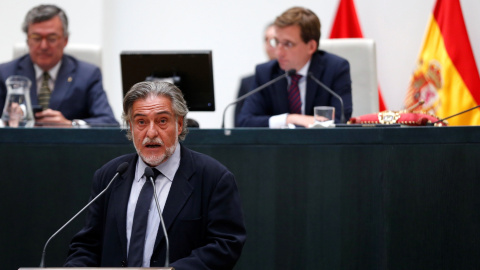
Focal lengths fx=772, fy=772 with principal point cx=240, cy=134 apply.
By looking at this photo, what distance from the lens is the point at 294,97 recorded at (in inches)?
179

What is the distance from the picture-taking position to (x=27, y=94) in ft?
13.3

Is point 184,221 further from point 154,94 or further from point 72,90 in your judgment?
point 72,90

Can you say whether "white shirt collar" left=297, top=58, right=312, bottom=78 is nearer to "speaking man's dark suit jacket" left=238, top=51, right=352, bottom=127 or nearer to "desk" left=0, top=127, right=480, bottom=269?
"speaking man's dark suit jacket" left=238, top=51, right=352, bottom=127

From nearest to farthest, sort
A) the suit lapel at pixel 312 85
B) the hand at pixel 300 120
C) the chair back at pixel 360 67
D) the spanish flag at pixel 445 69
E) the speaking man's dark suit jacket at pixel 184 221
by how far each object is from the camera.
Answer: the speaking man's dark suit jacket at pixel 184 221
the hand at pixel 300 120
the suit lapel at pixel 312 85
the chair back at pixel 360 67
the spanish flag at pixel 445 69

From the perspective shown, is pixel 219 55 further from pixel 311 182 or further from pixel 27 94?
pixel 311 182

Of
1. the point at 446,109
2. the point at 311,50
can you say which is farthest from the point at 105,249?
the point at 446,109

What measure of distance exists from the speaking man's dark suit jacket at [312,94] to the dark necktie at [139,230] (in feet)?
6.32

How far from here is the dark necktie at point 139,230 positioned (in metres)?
2.52

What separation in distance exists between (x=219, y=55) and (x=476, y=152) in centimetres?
352

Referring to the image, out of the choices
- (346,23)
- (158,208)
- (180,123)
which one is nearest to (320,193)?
(180,123)

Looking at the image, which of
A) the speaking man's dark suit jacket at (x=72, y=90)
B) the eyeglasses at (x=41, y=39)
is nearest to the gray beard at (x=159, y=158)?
the speaking man's dark suit jacket at (x=72, y=90)

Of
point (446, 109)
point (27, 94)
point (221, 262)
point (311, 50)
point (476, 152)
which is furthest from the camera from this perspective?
point (446, 109)

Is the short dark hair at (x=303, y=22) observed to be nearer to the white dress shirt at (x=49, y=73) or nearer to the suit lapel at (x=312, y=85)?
the suit lapel at (x=312, y=85)

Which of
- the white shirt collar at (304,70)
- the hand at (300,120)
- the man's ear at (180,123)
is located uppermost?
the white shirt collar at (304,70)
